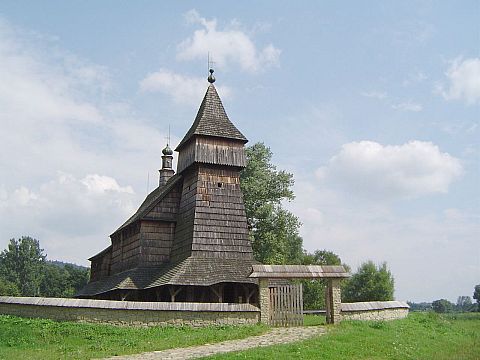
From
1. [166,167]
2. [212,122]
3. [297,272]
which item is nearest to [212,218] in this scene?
[212,122]

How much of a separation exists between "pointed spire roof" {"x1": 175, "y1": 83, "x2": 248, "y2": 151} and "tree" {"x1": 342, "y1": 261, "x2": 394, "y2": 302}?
76.4 feet

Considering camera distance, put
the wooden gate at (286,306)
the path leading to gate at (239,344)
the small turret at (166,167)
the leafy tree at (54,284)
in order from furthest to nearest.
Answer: the leafy tree at (54,284) → the small turret at (166,167) → the wooden gate at (286,306) → the path leading to gate at (239,344)

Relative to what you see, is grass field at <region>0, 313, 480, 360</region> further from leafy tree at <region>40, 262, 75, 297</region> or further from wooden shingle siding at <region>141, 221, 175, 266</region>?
leafy tree at <region>40, 262, 75, 297</region>

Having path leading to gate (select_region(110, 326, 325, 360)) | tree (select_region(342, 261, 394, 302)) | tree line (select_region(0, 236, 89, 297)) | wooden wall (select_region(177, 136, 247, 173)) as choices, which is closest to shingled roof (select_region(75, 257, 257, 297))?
wooden wall (select_region(177, 136, 247, 173))

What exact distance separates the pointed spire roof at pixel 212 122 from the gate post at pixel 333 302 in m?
10.5

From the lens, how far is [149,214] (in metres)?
27.7

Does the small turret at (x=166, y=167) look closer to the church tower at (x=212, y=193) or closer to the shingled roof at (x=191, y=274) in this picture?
the church tower at (x=212, y=193)

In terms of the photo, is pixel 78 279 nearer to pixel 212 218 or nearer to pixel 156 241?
pixel 156 241

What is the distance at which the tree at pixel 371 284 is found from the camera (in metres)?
44.5

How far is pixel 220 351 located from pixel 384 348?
168 inches

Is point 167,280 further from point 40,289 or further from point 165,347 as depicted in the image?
point 40,289

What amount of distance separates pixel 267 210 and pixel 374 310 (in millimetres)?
16937

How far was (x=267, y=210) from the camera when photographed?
1423 inches

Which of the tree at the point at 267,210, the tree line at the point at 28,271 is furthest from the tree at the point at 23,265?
the tree at the point at 267,210
